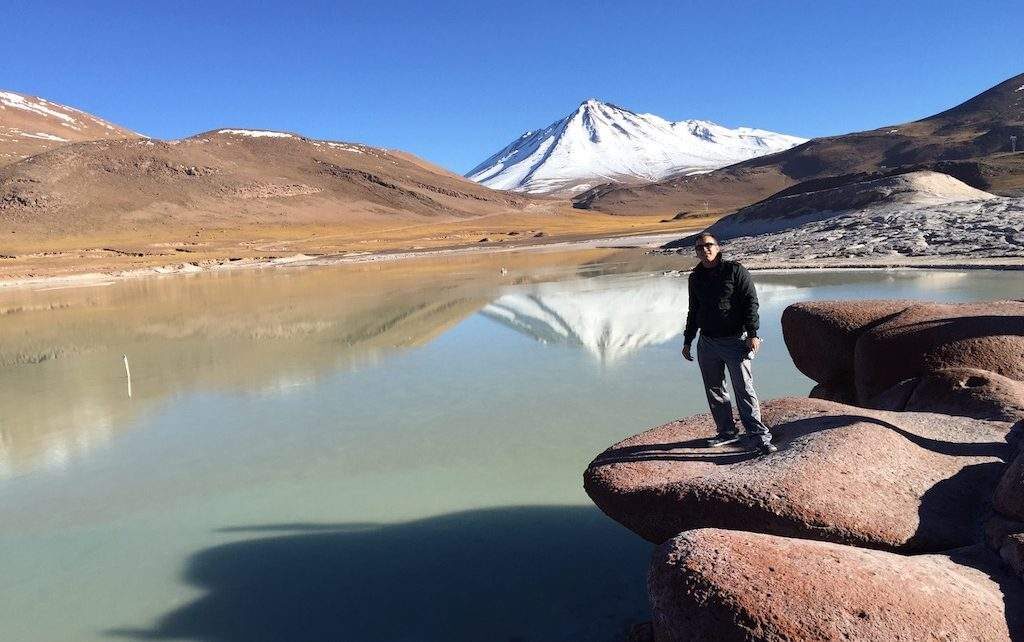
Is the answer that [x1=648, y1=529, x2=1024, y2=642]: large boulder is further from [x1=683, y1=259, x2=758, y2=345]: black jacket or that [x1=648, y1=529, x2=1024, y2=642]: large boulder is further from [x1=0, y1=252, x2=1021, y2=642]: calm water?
[x1=683, y1=259, x2=758, y2=345]: black jacket

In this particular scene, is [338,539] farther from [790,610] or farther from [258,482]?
[790,610]

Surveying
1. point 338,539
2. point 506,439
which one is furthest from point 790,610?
point 506,439

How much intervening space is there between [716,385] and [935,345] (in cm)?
234

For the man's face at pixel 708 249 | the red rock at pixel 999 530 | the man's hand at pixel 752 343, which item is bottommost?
the red rock at pixel 999 530

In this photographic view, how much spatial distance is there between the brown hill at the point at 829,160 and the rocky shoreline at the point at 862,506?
356 feet

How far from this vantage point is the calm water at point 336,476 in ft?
14.0

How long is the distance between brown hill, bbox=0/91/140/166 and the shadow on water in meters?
115

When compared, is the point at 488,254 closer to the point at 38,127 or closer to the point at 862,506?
the point at 862,506

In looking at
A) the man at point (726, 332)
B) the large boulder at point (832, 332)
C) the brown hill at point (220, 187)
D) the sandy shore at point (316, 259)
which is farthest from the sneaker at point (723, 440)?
the brown hill at point (220, 187)

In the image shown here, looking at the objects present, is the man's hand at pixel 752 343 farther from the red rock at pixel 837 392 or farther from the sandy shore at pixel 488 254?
the sandy shore at pixel 488 254

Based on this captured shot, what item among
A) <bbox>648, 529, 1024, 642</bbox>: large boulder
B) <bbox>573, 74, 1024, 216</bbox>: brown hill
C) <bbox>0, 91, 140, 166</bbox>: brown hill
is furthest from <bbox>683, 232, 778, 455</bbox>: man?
<bbox>0, 91, 140, 166</bbox>: brown hill

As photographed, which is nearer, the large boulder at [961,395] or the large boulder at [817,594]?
the large boulder at [817,594]

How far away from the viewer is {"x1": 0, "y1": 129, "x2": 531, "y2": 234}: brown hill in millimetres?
80438

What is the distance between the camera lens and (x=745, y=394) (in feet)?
14.6
